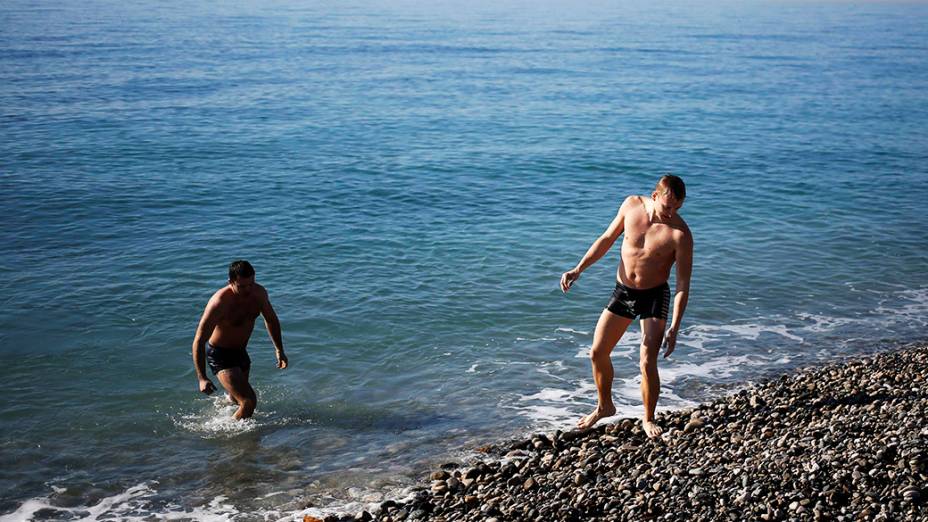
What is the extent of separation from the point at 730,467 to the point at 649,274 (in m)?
1.80

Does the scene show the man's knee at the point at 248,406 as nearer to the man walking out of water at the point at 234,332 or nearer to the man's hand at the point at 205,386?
the man walking out of water at the point at 234,332

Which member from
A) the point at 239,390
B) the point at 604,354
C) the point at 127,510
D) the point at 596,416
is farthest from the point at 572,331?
the point at 127,510

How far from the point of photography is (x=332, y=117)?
1160 inches

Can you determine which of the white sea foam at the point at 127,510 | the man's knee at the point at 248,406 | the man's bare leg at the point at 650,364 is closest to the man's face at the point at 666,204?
the man's bare leg at the point at 650,364

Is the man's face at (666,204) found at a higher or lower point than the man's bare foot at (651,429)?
higher

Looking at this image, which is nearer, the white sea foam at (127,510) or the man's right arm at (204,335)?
the white sea foam at (127,510)

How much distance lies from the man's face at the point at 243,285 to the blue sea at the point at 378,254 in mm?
1433

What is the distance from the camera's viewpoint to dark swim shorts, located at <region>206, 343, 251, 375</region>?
9.25 m

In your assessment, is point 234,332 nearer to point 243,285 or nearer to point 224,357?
point 224,357

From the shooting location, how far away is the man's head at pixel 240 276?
29.0 feet

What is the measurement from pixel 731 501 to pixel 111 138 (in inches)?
841

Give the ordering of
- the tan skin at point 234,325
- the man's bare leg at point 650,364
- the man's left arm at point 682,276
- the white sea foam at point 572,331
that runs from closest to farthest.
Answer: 1. the man's left arm at point 682,276
2. the man's bare leg at point 650,364
3. the tan skin at point 234,325
4. the white sea foam at point 572,331

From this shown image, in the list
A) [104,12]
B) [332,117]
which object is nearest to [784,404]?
[332,117]

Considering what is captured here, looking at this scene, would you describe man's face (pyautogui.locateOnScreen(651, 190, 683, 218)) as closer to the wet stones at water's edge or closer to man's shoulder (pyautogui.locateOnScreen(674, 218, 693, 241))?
man's shoulder (pyautogui.locateOnScreen(674, 218, 693, 241))
